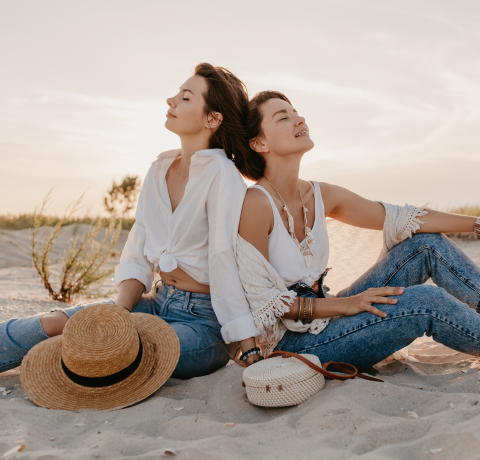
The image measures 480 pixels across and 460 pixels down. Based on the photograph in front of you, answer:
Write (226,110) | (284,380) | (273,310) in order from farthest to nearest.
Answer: (226,110) < (273,310) < (284,380)

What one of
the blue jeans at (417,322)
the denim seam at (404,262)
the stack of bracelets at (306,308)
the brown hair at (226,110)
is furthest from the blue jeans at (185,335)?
the denim seam at (404,262)

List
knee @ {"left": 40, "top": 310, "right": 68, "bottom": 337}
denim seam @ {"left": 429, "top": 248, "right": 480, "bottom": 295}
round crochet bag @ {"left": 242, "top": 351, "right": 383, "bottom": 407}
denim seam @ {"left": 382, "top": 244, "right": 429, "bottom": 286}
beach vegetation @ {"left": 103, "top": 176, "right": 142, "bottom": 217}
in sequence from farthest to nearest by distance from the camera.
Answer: beach vegetation @ {"left": 103, "top": 176, "right": 142, "bottom": 217} < denim seam @ {"left": 382, "top": 244, "right": 429, "bottom": 286} < denim seam @ {"left": 429, "top": 248, "right": 480, "bottom": 295} < knee @ {"left": 40, "top": 310, "right": 68, "bottom": 337} < round crochet bag @ {"left": 242, "top": 351, "right": 383, "bottom": 407}

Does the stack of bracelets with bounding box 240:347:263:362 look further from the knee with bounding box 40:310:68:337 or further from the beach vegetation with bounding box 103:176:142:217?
the beach vegetation with bounding box 103:176:142:217

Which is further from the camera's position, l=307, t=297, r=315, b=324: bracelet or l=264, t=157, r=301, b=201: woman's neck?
l=264, t=157, r=301, b=201: woman's neck

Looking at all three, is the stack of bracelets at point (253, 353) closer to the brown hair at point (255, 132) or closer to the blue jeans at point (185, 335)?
the blue jeans at point (185, 335)

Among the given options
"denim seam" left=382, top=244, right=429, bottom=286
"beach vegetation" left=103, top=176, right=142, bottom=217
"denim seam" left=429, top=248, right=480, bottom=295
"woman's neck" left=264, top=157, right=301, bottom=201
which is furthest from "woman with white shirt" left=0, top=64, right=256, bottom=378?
"beach vegetation" left=103, top=176, right=142, bottom=217

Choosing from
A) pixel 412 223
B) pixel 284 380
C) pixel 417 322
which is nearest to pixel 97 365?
pixel 284 380

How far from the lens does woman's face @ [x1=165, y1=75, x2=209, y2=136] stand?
2895 mm

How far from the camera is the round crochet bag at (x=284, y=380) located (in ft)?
7.21

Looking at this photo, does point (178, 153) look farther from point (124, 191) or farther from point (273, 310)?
point (124, 191)

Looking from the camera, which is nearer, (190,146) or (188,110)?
(188,110)

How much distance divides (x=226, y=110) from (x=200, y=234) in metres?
0.80

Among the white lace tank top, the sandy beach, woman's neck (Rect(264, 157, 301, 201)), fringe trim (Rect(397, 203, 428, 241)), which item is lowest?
the sandy beach

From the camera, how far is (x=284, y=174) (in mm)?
3027
